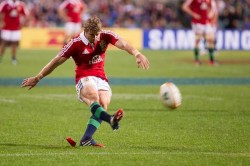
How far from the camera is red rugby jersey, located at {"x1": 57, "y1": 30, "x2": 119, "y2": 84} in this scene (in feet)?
31.7

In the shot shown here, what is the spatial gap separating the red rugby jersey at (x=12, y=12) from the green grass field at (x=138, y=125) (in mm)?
3776

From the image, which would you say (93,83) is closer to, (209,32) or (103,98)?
(103,98)

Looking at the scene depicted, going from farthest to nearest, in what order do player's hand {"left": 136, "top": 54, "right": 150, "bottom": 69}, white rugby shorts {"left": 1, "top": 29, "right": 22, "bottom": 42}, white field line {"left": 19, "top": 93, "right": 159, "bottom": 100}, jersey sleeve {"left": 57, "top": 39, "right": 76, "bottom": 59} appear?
1. white rugby shorts {"left": 1, "top": 29, "right": 22, "bottom": 42}
2. white field line {"left": 19, "top": 93, "right": 159, "bottom": 100}
3. jersey sleeve {"left": 57, "top": 39, "right": 76, "bottom": 59}
4. player's hand {"left": 136, "top": 54, "right": 150, "bottom": 69}

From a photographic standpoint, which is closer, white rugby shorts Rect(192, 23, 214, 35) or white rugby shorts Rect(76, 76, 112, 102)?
white rugby shorts Rect(76, 76, 112, 102)

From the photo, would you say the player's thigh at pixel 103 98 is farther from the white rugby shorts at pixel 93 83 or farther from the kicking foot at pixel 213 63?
the kicking foot at pixel 213 63

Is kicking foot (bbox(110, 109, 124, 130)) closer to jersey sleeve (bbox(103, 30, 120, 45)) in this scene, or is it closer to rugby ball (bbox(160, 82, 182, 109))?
rugby ball (bbox(160, 82, 182, 109))

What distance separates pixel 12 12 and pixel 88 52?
1648cm

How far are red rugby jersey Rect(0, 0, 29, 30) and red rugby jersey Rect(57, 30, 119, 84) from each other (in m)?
16.1

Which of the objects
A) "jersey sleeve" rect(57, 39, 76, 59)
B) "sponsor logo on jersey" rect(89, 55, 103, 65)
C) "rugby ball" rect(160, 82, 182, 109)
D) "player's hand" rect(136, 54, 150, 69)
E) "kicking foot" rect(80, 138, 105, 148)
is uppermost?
"jersey sleeve" rect(57, 39, 76, 59)

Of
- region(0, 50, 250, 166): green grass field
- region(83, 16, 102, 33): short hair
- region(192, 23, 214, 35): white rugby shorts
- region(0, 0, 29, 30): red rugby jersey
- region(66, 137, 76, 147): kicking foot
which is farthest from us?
region(0, 0, 29, 30): red rugby jersey

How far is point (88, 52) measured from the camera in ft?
32.0

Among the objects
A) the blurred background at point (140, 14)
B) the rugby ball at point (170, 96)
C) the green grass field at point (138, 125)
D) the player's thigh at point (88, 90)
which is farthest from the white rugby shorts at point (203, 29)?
the player's thigh at point (88, 90)

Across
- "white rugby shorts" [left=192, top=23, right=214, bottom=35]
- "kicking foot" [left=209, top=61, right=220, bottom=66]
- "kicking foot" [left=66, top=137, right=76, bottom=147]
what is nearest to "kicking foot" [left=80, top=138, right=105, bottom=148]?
"kicking foot" [left=66, top=137, right=76, bottom=147]

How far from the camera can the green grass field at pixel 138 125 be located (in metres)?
8.75
